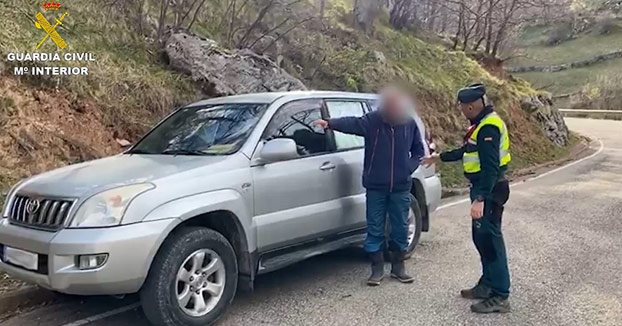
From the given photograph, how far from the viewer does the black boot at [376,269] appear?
5438 mm

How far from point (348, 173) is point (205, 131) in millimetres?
1418

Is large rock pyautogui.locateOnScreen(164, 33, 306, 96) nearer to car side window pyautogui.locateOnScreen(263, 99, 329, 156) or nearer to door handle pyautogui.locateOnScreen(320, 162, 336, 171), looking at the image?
car side window pyautogui.locateOnScreen(263, 99, 329, 156)

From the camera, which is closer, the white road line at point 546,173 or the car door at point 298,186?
the car door at point 298,186

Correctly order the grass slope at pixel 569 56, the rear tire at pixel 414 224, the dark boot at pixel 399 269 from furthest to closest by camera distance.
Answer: the grass slope at pixel 569 56 < the rear tire at pixel 414 224 < the dark boot at pixel 399 269

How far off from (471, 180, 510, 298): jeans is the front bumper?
255 centimetres

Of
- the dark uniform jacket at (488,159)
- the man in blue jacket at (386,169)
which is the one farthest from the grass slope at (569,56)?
the dark uniform jacket at (488,159)

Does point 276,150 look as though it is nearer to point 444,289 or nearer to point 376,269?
point 376,269

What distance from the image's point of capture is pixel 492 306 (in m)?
4.79

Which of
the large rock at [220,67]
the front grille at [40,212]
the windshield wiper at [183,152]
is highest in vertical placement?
the large rock at [220,67]

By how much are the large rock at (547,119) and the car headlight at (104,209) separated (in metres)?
17.6

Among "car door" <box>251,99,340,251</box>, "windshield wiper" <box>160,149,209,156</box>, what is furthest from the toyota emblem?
"car door" <box>251,99,340,251</box>

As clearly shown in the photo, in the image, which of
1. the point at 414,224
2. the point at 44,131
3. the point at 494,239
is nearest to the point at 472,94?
the point at 494,239

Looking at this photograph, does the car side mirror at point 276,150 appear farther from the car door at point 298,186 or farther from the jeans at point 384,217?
the jeans at point 384,217

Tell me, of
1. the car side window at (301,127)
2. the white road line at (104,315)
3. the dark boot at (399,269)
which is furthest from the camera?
the dark boot at (399,269)
